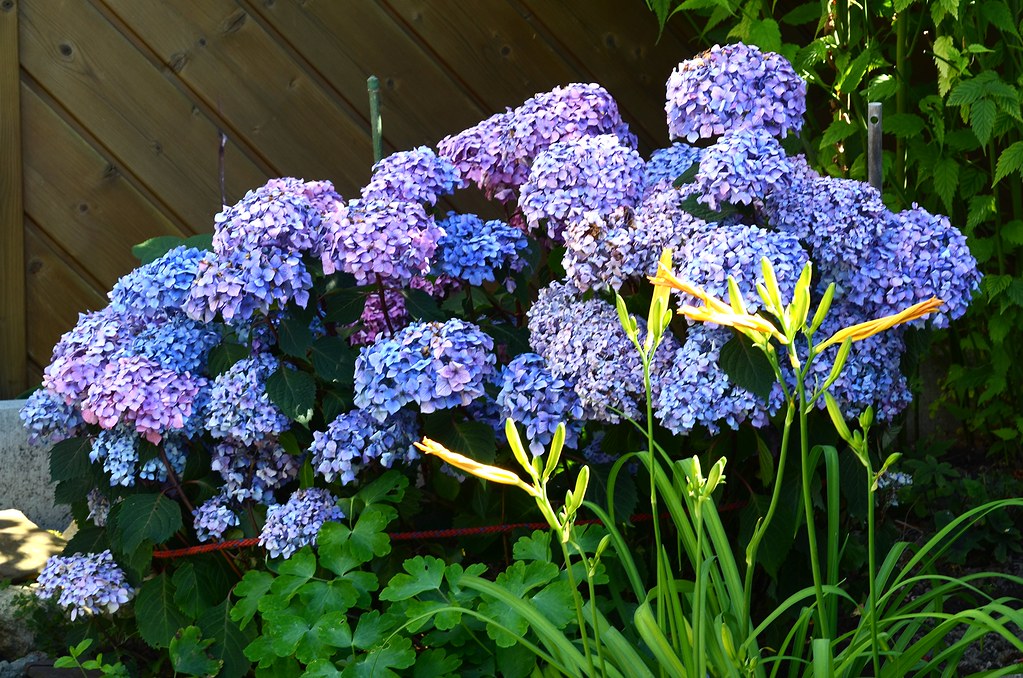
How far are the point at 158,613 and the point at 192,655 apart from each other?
125 mm

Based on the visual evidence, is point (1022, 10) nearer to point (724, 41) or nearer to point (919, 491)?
point (724, 41)

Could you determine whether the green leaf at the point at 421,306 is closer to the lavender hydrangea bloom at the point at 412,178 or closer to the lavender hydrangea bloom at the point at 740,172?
the lavender hydrangea bloom at the point at 412,178

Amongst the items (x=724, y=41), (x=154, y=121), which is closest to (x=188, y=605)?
(x=154, y=121)

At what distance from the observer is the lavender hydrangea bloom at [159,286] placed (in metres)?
1.96

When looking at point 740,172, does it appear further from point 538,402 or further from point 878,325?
point 878,325

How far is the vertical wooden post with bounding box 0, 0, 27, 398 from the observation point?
125 inches

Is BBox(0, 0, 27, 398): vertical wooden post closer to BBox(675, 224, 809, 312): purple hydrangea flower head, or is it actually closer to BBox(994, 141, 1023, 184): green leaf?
BBox(675, 224, 809, 312): purple hydrangea flower head

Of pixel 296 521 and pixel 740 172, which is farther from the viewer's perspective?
pixel 296 521

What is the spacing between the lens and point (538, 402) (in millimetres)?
1832

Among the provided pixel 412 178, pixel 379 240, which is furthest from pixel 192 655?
pixel 412 178

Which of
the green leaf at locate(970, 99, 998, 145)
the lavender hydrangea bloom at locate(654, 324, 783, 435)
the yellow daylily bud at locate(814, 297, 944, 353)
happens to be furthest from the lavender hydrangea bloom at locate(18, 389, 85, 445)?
the green leaf at locate(970, 99, 998, 145)

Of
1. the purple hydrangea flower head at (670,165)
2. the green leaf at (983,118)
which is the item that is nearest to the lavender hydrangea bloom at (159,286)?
the purple hydrangea flower head at (670,165)

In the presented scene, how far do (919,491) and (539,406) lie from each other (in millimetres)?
1364

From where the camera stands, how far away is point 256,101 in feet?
10.8
